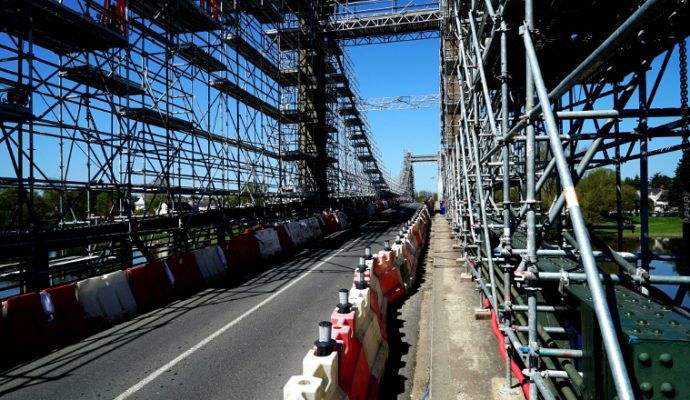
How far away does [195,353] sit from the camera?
5.71 m

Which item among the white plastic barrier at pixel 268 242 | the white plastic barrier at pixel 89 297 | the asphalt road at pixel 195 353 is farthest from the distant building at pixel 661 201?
the white plastic barrier at pixel 268 242

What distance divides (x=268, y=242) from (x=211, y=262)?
345 centimetres

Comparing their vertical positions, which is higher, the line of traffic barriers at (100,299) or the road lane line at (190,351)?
the line of traffic barriers at (100,299)

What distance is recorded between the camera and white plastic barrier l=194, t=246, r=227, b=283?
10.3 m

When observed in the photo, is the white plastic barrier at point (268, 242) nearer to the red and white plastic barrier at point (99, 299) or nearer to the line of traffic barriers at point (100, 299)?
the line of traffic barriers at point (100, 299)

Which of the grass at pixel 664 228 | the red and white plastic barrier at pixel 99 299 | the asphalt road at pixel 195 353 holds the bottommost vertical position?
the grass at pixel 664 228

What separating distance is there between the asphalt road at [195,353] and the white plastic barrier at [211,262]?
1.15 metres

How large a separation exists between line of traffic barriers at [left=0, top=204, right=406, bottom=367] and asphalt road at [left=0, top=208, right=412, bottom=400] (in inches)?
15.7

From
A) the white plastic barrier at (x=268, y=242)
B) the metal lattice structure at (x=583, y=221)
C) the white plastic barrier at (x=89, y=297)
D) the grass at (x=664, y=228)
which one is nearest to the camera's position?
the metal lattice structure at (x=583, y=221)

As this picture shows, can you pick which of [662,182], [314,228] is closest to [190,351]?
[314,228]

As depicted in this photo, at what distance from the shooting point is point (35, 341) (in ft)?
A: 20.4

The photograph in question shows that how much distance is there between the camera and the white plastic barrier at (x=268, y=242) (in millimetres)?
13562

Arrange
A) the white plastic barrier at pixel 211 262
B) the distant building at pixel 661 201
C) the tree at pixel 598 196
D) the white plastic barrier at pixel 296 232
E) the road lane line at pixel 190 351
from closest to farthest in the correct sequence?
the road lane line at pixel 190 351, the white plastic barrier at pixel 211 262, the distant building at pixel 661 201, the white plastic barrier at pixel 296 232, the tree at pixel 598 196

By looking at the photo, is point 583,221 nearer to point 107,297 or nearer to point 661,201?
point 107,297
